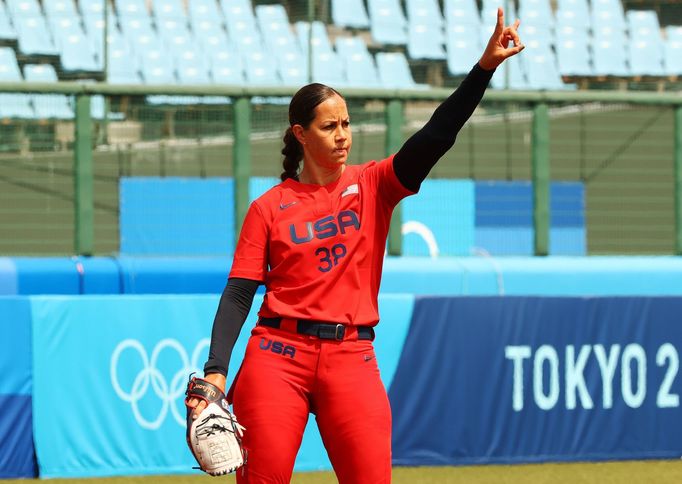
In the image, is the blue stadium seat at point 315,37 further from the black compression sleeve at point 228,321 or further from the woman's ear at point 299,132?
the black compression sleeve at point 228,321

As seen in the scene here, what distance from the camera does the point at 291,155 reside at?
11.9ft

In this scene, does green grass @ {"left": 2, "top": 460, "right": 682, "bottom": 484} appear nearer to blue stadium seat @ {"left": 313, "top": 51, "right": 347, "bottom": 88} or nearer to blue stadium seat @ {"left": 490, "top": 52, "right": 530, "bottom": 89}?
blue stadium seat @ {"left": 490, "top": 52, "right": 530, "bottom": 89}

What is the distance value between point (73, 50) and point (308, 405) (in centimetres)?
949

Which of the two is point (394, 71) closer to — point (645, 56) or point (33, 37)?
Answer: point (645, 56)

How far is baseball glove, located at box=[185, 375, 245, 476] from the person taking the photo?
3.18 m

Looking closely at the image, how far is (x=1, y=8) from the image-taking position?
12055mm

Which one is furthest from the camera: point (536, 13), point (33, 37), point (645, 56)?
point (645, 56)

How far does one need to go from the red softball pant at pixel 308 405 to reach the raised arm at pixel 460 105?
0.58m

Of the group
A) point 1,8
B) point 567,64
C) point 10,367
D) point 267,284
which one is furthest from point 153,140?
point 267,284

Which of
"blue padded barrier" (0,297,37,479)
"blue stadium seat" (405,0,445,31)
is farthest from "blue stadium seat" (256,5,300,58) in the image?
"blue padded barrier" (0,297,37,479)

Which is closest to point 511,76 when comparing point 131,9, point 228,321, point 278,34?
point 278,34

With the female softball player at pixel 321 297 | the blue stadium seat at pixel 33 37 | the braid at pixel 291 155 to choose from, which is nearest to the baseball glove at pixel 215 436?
the female softball player at pixel 321 297

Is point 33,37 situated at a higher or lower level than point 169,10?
lower

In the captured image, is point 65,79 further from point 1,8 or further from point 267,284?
point 267,284
